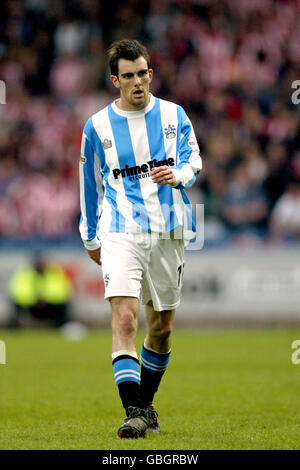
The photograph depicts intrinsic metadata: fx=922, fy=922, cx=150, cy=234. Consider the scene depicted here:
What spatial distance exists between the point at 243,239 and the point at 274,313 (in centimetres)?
126

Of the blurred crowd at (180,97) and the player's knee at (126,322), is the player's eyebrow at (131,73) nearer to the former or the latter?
the player's knee at (126,322)

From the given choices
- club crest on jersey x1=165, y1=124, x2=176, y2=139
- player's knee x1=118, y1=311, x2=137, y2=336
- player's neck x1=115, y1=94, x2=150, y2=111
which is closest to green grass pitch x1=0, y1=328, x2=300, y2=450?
player's knee x1=118, y1=311, x2=137, y2=336

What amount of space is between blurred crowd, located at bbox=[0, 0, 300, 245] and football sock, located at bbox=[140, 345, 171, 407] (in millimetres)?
8435

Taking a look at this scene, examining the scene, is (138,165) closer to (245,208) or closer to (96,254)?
(96,254)

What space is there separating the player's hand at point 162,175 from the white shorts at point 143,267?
448mm

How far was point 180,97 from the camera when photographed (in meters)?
17.4

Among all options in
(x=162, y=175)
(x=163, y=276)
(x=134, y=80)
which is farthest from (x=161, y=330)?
(x=134, y=80)

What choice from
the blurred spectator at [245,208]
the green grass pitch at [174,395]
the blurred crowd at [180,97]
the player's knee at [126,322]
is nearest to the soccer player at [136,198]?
the player's knee at [126,322]

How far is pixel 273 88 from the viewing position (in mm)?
16828

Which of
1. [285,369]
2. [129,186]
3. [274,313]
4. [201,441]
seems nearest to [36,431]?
[201,441]

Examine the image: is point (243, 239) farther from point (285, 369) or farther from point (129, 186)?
point (129, 186)

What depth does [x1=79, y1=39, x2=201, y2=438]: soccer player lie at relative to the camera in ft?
18.4

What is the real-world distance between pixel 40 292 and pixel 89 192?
351 inches

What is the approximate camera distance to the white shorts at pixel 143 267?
18.4 feet
